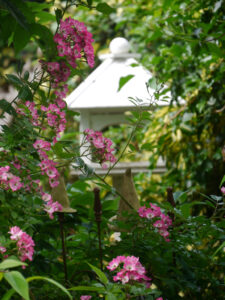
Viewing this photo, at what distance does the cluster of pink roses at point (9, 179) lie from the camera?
0.86 metres

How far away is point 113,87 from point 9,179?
1045mm

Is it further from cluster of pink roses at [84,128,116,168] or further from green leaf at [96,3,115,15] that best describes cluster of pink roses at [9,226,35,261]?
green leaf at [96,3,115,15]

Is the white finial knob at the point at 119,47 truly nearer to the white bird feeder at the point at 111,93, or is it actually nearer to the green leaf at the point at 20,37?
the white bird feeder at the point at 111,93

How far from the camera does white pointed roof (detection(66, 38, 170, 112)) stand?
1.81 meters

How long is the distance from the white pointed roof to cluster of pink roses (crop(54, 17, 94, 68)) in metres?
0.75

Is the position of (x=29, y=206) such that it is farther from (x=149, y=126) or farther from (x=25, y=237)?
(x=149, y=126)

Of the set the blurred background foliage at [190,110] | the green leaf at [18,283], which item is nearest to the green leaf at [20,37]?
the green leaf at [18,283]

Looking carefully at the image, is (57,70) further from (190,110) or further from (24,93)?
(190,110)

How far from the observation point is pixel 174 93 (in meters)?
2.05

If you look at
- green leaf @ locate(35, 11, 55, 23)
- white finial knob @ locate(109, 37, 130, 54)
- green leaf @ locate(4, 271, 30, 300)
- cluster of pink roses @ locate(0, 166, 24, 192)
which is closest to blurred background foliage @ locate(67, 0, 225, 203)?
white finial knob @ locate(109, 37, 130, 54)

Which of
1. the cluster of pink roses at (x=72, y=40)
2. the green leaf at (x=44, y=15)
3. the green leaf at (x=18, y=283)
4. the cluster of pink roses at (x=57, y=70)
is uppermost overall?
the green leaf at (x=44, y=15)

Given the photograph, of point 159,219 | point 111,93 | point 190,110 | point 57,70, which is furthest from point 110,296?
point 190,110

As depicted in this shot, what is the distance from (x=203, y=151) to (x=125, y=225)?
3.44ft

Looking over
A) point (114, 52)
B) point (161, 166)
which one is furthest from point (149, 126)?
point (114, 52)
